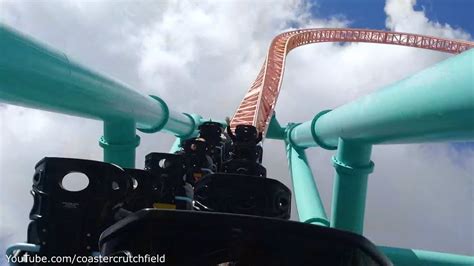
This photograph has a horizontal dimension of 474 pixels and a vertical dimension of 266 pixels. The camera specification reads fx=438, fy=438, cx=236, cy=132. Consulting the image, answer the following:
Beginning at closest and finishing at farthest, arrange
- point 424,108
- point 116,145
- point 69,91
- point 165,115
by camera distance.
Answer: point 424,108 < point 69,91 < point 116,145 < point 165,115

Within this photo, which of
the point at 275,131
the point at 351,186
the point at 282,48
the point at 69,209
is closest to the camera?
the point at 69,209

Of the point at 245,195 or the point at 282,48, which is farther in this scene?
the point at 282,48

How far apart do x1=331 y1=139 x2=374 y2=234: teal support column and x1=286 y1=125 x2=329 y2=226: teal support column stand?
1.39ft

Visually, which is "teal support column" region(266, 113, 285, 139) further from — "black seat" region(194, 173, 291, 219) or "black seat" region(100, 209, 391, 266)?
"black seat" region(100, 209, 391, 266)

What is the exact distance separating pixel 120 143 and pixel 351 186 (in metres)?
2.43

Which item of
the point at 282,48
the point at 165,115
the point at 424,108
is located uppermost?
the point at 282,48

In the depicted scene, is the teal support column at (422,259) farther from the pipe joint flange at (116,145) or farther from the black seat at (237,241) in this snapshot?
the black seat at (237,241)

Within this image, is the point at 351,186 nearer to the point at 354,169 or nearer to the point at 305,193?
the point at 354,169

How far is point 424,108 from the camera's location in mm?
2133

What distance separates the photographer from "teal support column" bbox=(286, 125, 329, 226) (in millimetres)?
5086

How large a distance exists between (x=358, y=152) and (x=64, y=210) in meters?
2.78

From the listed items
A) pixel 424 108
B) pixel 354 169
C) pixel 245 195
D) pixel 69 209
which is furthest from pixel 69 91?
pixel 354 169

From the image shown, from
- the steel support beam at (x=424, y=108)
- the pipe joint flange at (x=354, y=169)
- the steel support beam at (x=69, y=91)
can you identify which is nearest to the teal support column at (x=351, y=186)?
the pipe joint flange at (x=354, y=169)

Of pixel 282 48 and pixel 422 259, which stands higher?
pixel 282 48
